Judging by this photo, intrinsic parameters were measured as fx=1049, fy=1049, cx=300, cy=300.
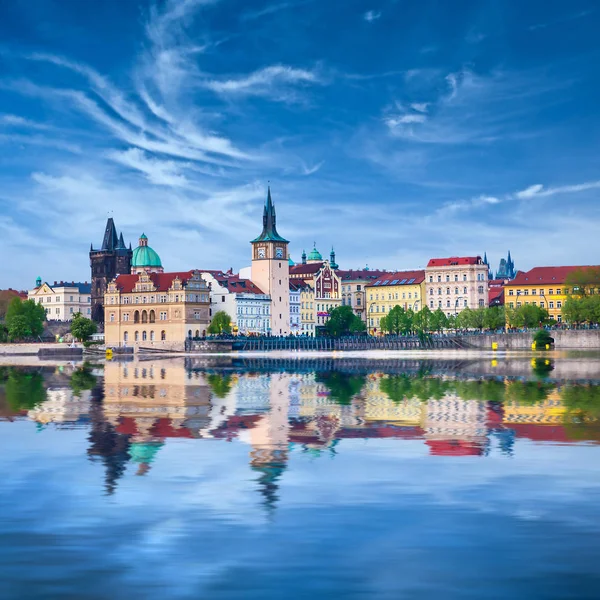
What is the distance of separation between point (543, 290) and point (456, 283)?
52.2 ft

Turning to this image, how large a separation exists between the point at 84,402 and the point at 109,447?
16437mm

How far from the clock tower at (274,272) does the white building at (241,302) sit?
1597mm

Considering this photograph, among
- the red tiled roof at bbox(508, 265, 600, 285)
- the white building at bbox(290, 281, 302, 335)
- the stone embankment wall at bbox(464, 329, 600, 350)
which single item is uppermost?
the red tiled roof at bbox(508, 265, 600, 285)

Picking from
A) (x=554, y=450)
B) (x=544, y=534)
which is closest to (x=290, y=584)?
(x=544, y=534)

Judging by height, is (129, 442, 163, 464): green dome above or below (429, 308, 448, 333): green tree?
below

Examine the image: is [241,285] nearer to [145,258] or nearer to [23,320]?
[145,258]

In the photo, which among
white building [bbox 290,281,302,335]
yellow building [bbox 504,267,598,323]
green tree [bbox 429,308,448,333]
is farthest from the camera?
white building [bbox 290,281,302,335]

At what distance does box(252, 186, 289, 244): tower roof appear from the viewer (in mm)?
175750

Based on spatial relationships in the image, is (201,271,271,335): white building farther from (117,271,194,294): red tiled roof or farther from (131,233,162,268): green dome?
(131,233,162,268): green dome

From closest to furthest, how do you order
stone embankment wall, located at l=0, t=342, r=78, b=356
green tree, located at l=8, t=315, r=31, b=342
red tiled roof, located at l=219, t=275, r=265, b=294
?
stone embankment wall, located at l=0, t=342, r=78, b=356
green tree, located at l=8, t=315, r=31, b=342
red tiled roof, located at l=219, t=275, r=265, b=294

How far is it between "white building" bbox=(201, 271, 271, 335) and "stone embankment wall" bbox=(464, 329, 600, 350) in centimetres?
4452

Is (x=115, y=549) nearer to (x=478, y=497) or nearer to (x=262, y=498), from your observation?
(x=262, y=498)

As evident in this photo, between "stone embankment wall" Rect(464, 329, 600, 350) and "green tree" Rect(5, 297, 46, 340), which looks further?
"green tree" Rect(5, 297, 46, 340)

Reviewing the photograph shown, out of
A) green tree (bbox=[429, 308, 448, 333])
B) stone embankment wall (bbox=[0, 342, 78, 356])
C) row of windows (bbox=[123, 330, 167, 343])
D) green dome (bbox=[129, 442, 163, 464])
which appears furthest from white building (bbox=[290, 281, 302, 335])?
green dome (bbox=[129, 442, 163, 464])
